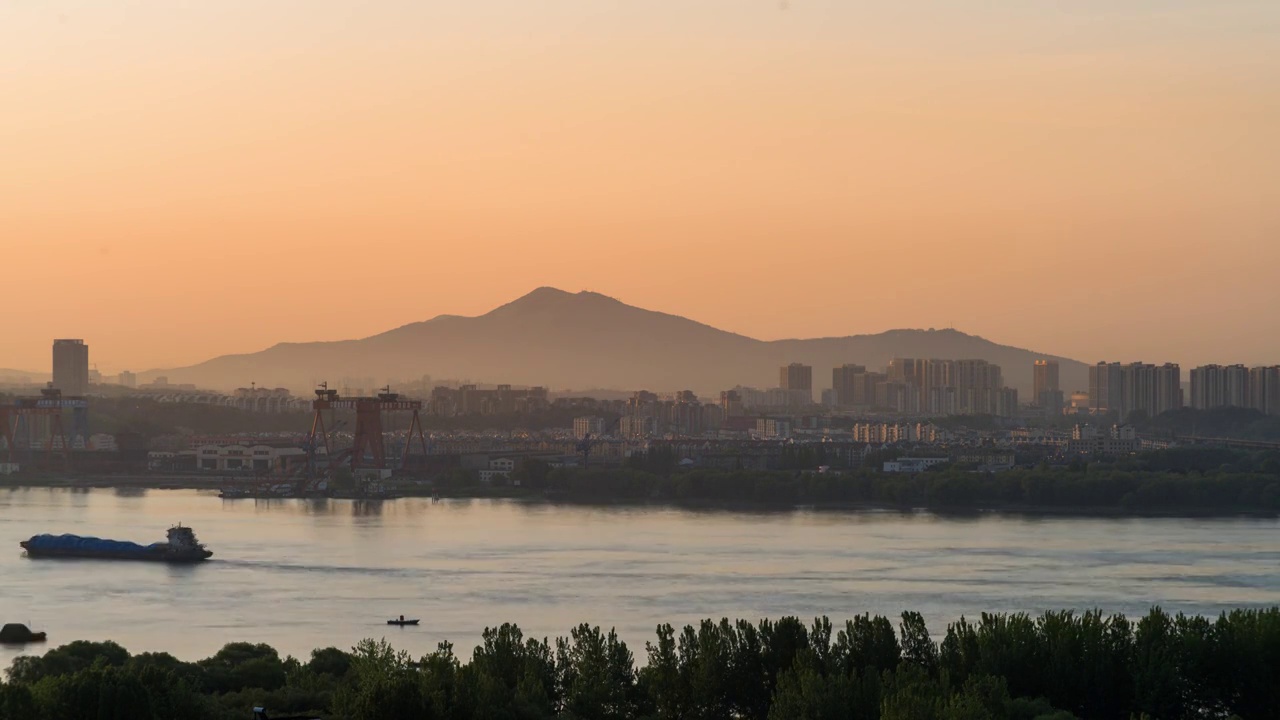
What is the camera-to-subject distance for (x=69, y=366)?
158 feet

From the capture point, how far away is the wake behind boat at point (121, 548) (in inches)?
551

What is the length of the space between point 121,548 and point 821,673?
886cm

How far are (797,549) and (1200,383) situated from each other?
34.4 metres

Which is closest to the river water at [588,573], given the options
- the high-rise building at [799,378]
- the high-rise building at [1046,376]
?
the high-rise building at [1046,376]

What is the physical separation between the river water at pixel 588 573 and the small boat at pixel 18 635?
0.46 feet

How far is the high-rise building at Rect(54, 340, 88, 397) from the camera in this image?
47812 millimetres

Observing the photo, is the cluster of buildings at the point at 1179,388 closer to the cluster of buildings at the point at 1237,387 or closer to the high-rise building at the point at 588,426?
the cluster of buildings at the point at 1237,387

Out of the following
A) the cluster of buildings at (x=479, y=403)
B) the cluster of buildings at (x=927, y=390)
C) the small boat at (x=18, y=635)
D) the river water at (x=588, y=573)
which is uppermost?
the cluster of buildings at (x=927, y=390)

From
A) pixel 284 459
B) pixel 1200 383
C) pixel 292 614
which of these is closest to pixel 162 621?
pixel 292 614

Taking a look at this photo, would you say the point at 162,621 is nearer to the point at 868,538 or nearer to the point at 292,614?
the point at 292,614

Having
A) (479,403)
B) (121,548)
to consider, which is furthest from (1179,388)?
(121,548)

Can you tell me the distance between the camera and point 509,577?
1215cm

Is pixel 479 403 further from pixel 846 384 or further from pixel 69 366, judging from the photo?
pixel 846 384

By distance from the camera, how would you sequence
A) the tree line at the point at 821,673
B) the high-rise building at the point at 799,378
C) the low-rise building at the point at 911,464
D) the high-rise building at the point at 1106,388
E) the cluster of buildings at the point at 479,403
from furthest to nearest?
the high-rise building at the point at 799,378 < the high-rise building at the point at 1106,388 < the cluster of buildings at the point at 479,403 < the low-rise building at the point at 911,464 < the tree line at the point at 821,673
